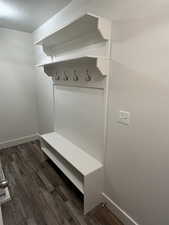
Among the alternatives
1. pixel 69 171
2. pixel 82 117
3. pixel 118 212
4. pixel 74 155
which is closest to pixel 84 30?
pixel 82 117

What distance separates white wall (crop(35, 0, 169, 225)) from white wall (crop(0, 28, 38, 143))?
2161 millimetres

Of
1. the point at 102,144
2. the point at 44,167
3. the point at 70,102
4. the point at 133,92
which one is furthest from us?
the point at 44,167

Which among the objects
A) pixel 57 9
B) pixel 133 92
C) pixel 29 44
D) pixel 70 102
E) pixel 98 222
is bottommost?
pixel 98 222

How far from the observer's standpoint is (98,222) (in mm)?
1640

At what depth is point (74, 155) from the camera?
79.0 inches

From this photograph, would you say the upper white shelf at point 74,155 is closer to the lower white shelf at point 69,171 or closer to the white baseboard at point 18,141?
the lower white shelf at point 69,171

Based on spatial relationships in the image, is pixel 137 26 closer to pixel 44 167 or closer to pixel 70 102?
pixel 70 102

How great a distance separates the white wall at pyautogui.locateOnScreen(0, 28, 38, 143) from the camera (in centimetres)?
306

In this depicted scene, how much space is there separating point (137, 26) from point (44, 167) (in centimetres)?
251

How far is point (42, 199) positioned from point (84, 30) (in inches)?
87.4

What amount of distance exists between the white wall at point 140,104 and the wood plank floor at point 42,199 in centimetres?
52

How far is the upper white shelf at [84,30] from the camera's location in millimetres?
1399

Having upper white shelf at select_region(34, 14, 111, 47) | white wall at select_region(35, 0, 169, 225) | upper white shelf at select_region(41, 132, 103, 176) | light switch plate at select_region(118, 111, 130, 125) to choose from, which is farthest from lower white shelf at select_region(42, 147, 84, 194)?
upper white shelf at select_region(34, 14, 111, 47)

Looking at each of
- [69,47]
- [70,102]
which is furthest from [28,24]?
[70,102]
